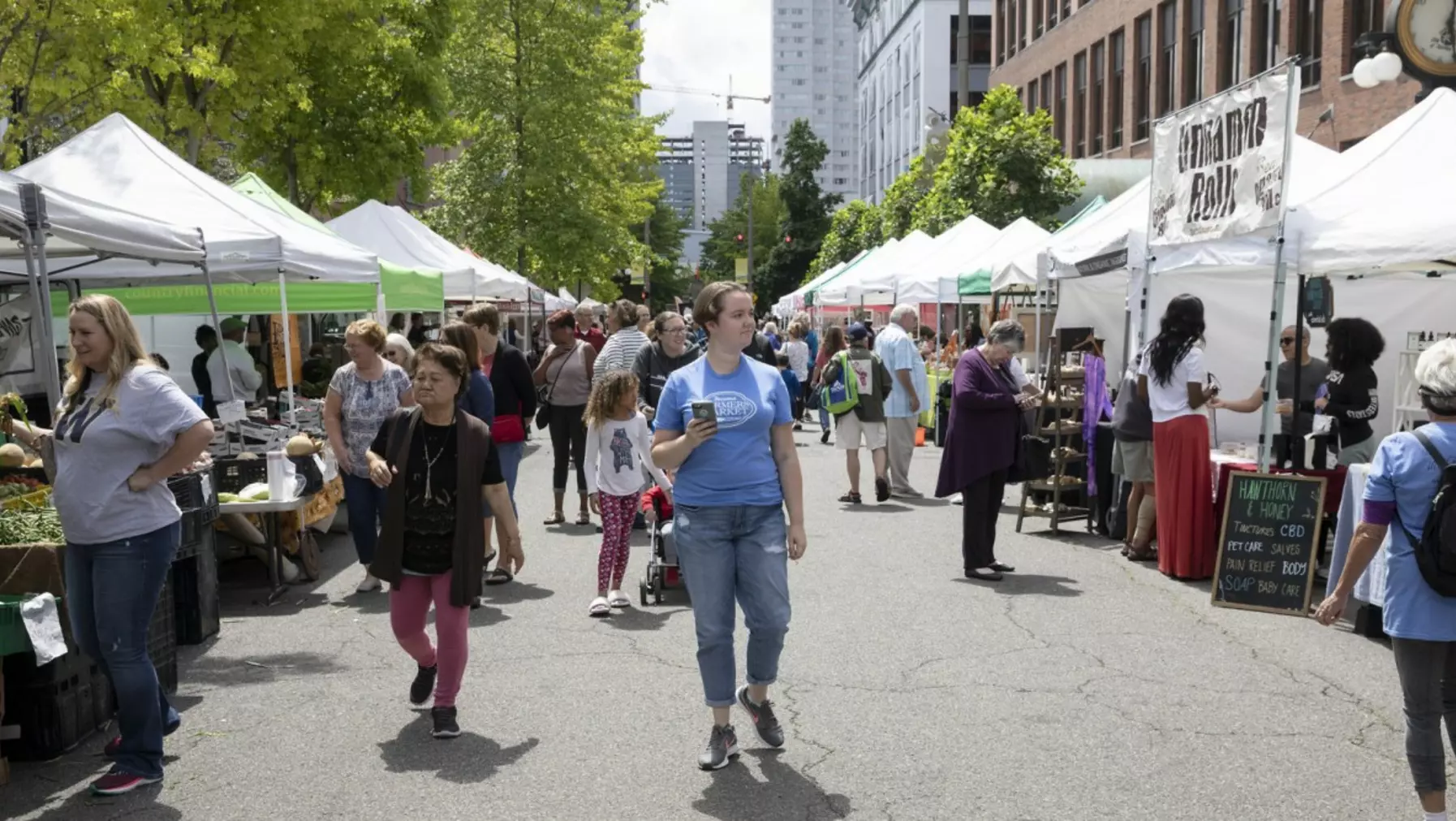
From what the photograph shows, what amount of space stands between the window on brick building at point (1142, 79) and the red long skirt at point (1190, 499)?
29.4m

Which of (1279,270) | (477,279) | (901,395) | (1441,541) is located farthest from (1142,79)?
(1441,541)

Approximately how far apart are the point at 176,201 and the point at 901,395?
282 inches

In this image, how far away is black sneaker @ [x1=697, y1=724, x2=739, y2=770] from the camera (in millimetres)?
5359

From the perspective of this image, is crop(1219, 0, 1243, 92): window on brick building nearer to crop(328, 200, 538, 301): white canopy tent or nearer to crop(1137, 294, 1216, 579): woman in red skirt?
crop(328, 200, 538, 301): white canopy tent

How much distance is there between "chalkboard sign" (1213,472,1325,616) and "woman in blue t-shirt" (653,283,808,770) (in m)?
4.26

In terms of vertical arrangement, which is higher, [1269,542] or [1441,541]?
[1441,541]

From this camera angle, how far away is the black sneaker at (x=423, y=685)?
621 centimetres

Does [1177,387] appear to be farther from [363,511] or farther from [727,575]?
[363,511]

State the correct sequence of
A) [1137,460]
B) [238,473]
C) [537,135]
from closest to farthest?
[238,473]
[1137,460]
[537,135]

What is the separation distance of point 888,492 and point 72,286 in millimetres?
7944

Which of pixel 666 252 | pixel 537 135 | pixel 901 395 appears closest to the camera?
pixel 901 395

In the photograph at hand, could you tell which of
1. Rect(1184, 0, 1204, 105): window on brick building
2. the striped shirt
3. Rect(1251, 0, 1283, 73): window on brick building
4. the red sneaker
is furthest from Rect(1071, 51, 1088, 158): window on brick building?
the red sneaker

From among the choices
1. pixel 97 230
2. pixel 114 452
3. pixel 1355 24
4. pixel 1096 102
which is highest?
pixel 1096 102

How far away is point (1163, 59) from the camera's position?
117 ft
